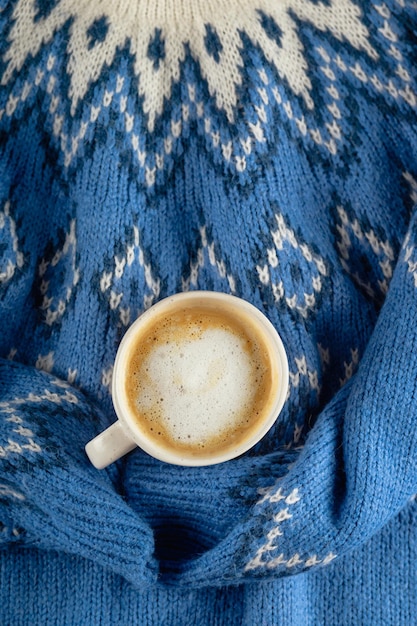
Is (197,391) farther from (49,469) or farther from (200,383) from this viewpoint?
(49,469)

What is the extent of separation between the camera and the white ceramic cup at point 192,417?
2.08 feet

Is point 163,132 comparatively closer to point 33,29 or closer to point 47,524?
point 33,29

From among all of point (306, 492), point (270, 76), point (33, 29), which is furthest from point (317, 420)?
point (33, 29)

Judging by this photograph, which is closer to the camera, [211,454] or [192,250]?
[211,454]

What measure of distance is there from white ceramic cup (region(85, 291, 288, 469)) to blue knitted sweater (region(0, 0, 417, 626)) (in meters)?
0.04

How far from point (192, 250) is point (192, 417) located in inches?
7.1

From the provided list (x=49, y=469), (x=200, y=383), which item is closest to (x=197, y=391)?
(x=200, y=383)

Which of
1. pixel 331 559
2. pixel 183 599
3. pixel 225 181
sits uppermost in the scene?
pixel 225 181

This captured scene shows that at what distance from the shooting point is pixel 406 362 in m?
Answer: 0.64

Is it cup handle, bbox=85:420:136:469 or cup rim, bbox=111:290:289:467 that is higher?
cup rim, bbox=111:290:289:467

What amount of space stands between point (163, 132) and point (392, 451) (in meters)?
0.36

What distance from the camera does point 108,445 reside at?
0.65 meters

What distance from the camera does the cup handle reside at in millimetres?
645

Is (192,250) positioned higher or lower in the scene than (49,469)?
higher
